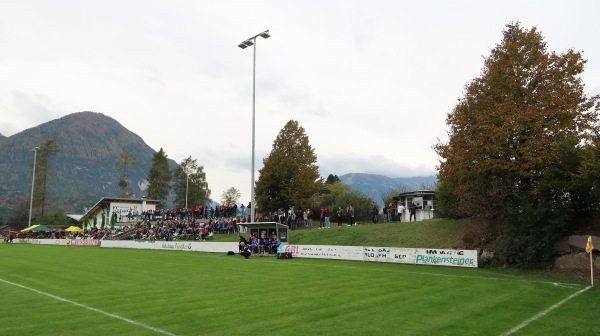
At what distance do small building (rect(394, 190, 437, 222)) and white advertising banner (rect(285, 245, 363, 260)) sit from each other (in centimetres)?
1265

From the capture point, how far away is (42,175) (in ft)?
319

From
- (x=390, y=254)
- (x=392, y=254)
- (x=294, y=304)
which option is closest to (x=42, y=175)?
(x=390, y=254)

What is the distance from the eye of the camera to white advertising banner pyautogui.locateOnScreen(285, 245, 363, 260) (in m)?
27.2

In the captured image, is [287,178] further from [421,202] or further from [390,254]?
[390,254]

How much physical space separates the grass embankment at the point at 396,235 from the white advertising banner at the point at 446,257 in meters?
2.78

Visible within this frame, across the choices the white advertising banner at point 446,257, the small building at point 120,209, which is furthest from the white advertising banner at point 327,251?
the small building at point 120,209

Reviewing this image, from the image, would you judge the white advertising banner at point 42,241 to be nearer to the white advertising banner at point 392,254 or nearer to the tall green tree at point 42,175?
the tall green tree at point 42,175

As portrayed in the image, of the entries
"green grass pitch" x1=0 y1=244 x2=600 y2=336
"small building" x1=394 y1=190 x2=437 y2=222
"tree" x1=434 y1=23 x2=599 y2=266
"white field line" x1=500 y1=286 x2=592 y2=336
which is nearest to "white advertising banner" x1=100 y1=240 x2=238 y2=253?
"small building" x1=394 y1=190 x2=437 y2=222

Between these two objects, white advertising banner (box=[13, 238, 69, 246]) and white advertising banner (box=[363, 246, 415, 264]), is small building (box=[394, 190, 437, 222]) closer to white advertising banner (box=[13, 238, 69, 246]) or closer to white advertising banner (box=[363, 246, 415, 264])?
white advertising banner (box=[363, 246, 415, 264])

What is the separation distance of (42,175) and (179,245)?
2914 inches

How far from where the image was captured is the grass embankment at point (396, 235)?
27278 mm

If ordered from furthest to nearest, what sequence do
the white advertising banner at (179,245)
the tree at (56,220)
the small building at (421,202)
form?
the tree at (56,220)
the small building at (421,202)
the white advertising banner at (179,245)

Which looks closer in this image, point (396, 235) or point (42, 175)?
point (396, 235)

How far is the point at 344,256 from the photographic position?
90.9 ft
